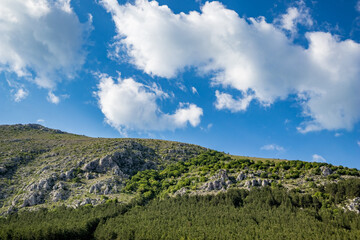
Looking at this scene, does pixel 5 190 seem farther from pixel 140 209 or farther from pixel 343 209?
pixel 343 209

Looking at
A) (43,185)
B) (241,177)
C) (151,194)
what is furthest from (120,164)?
(241,177)

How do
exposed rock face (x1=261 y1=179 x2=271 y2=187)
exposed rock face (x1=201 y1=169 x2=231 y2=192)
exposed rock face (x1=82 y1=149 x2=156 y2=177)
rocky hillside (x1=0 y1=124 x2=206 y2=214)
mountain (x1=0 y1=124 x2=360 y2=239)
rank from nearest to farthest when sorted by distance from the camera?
mountain (x1=0 y1=124 x2=360 y2=239)
exposed rock face (x1=261 y1=179 x2=271 y2=187)
rocky hillside (x1=0 y1=124 x2=206 y2=214)
exposed rock face (x1=201 y1=169 x2=231 y2=192)
exposed rock face (x1=82 y1=149 x2=156 y2=177)

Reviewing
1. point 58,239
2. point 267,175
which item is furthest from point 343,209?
point 58,239

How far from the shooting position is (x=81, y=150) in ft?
495

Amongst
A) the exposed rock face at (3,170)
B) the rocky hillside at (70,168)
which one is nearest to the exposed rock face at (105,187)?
the rocky hillside at (70,168)

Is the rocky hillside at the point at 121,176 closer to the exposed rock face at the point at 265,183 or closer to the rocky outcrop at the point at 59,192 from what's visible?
the rocky outcrop at the point at 59,192

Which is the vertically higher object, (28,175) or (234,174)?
(234,174)

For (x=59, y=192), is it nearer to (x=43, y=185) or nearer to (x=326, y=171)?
(x=43, y=185)

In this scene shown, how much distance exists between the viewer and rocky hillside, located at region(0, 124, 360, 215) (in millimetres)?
96125

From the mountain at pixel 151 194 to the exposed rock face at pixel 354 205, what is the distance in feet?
0.92

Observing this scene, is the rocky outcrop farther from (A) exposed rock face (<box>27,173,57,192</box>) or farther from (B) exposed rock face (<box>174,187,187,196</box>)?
(B) exposed rock face (<box>174,187,187,196</box>)

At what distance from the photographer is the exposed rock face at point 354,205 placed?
73.3 metres

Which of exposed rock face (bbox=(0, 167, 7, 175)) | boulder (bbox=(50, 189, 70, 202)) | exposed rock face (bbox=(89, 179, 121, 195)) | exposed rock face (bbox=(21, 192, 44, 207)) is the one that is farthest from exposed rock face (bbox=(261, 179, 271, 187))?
exposed rock face (bbox=(0, 167, 7, 175))

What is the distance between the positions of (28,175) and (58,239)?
68671mm
